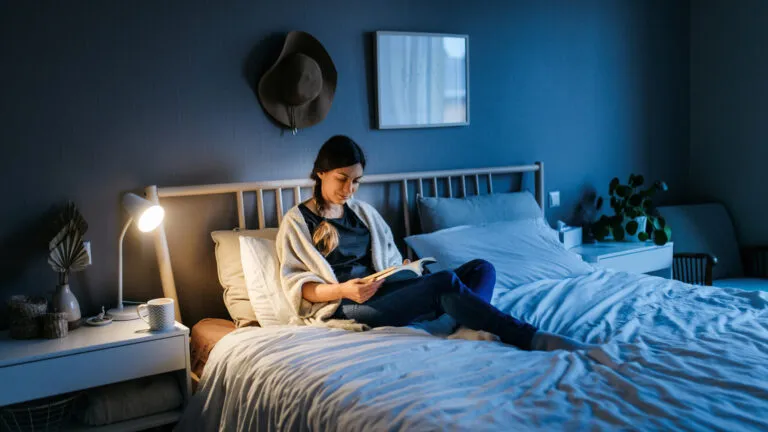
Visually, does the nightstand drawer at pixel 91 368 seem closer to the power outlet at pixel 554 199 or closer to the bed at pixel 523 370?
the bed at pixel 523 370

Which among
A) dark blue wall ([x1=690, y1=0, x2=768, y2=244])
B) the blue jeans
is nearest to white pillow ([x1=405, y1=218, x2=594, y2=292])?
the blue jeans

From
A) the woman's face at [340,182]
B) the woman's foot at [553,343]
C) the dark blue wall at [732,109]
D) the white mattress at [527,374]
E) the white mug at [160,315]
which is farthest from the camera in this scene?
the dark blue wall at [732,109]

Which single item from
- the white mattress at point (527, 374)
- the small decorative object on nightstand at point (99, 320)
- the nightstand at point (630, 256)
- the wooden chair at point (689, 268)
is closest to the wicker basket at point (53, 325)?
the small decorative object on nightstand at point (99, 320)

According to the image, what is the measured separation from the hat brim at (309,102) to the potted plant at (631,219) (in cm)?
178

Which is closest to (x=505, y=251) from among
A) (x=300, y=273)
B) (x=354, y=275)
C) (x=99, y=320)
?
(x=354, y=275)

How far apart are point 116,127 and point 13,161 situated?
0.37m

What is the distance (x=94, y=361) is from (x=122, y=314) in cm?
31

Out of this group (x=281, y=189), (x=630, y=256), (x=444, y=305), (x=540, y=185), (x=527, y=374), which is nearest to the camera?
(x=527, y=374)

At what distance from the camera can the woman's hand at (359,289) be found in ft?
7.75

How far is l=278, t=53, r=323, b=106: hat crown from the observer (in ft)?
9.42

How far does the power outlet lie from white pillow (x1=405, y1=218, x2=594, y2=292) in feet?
2.27

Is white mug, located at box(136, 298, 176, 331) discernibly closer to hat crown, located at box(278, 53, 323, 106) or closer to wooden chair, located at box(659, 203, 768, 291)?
hat crown, located at box(278, 53, 323, 106)

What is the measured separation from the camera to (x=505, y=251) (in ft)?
10.1

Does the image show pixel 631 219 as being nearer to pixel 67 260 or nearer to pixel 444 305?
pixel 444 305
